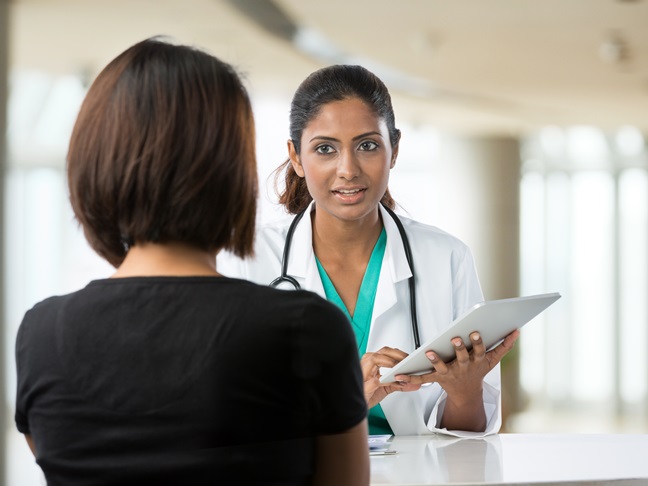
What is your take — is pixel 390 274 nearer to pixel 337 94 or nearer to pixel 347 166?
pixel 347 166

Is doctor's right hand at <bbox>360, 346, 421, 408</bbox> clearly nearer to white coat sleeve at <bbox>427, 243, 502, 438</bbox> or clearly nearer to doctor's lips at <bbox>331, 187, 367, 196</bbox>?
white coat sleeve at <bbox>427, 243, 502, 438</bbox>

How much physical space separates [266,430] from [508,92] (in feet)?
23.9

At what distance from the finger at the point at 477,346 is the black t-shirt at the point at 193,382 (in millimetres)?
778

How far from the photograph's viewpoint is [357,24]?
5.83 metres

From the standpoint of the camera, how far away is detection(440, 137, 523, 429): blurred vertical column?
9.93 metres

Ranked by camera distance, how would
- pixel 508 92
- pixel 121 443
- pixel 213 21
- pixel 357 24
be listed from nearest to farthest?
pixel 121 443
pixel 213 21
pixel 357 24
pixel 508 92

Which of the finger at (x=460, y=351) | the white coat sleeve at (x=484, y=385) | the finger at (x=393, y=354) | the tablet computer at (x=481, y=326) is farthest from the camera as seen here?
the white coat sleeve at (x=484, y=385)

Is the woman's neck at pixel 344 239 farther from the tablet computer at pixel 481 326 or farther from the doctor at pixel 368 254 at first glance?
the tablet computer at pixel 481 326

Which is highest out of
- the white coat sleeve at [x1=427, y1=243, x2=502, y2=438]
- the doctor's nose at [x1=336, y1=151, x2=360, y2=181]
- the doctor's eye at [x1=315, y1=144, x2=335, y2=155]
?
the doctor's eye at [x1=315, y1=144, x2=335, y2=155]

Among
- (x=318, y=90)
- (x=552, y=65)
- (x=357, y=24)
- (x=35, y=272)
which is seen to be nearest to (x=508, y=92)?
(x=552, y=65)

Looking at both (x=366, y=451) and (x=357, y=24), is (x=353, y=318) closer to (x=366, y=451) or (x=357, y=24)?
(x=366, y=451)

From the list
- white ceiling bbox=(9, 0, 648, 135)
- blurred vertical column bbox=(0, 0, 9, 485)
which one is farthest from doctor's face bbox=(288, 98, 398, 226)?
blurred vertical column bbox=(0, 0, 9, 485)

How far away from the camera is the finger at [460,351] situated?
1807mm

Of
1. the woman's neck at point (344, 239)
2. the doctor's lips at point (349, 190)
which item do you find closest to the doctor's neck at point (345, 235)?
the woman's neck at point (344, 239)
